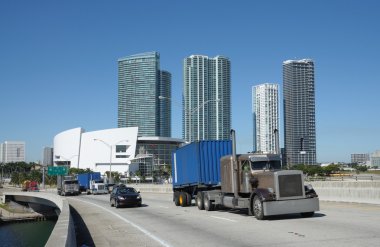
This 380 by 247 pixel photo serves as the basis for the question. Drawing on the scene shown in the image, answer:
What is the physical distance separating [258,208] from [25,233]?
1976 inches

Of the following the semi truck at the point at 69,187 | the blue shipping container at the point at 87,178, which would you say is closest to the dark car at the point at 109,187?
the blue shipping container at the point at 87,178

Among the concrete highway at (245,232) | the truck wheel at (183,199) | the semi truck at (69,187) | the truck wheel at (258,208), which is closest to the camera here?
the concrete highway at (245,232)

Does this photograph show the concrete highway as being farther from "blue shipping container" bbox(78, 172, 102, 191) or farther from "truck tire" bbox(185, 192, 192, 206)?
"blue shipping container" bbox(78, 172, 102, 191)

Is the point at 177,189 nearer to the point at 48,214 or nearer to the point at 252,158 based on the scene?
the point at 252,158

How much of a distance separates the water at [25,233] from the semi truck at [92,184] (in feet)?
25.7

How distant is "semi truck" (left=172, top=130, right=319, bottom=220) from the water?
29668 millimetres

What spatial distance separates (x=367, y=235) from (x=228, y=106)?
75021 mm

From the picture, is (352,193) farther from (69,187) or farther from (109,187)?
(69,187)

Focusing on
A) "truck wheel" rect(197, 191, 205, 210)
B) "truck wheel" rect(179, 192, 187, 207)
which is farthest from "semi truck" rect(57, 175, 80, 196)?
"truck wheel" rect(197, 191, 205, 210)

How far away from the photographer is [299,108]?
104812mm

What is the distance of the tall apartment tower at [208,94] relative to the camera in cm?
7131

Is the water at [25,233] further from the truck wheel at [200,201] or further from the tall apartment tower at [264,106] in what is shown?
the truck wheel at [200,201]

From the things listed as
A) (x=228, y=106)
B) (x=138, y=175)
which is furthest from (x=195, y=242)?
(x=138, y=175)

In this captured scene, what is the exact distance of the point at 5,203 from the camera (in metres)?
89.0
